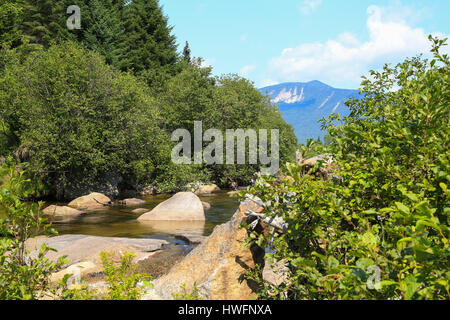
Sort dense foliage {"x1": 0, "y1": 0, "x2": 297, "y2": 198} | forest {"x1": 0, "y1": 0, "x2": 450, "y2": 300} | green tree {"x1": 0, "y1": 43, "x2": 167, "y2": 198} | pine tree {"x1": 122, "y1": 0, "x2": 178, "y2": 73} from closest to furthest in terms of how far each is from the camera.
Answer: forest {"x1": 0, "y1": 0, "x2": 450, "y2": 300}
green tree {"x1": 0, "y1": 43, "x2": 167, "y2": 198}
dense foliage {"x1": 0, "y1": 0, "x2": 297, "y2": 198}
pine tree {"x1": 122, "y1": 0, "x2": 178, "y2": 73}

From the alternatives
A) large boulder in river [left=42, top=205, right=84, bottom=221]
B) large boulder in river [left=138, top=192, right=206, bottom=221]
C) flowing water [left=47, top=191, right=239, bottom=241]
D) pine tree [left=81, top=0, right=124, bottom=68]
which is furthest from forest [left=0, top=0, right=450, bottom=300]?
large boulder in river [left=138, top=192, right=206, bottom=221]

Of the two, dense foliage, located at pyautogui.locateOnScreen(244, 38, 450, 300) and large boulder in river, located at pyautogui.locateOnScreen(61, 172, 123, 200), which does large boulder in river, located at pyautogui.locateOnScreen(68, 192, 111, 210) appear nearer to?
large boulder in river, located at pyautogui.locateOnScreen(61, 172, 123, 200)

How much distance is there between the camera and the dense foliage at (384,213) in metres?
2.35

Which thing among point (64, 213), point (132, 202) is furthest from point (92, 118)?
point (64, 213)

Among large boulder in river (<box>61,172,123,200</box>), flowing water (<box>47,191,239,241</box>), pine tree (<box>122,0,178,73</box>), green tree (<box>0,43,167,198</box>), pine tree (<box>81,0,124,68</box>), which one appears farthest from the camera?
pine tree (<box>122,0,178,73</box>)

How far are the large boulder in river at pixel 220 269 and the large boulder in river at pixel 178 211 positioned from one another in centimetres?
1080

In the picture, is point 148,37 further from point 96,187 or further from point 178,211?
point 178,211

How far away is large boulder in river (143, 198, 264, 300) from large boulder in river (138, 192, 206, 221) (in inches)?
425

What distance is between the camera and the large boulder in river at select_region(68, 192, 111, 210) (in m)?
23.2

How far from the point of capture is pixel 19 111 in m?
25.7

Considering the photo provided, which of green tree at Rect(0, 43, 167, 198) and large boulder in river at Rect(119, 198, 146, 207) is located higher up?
green tree at Rect(0, 43, 167, 198)

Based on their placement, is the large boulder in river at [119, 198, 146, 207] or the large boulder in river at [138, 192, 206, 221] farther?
the large boulder in river at [119, 198, 146, 207]

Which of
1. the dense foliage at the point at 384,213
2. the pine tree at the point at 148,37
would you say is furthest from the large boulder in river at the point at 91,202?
the pine tree at the point at 148,37

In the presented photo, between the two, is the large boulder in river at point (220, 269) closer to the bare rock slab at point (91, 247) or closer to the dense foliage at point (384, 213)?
the dense foliage at point (384, 213)
